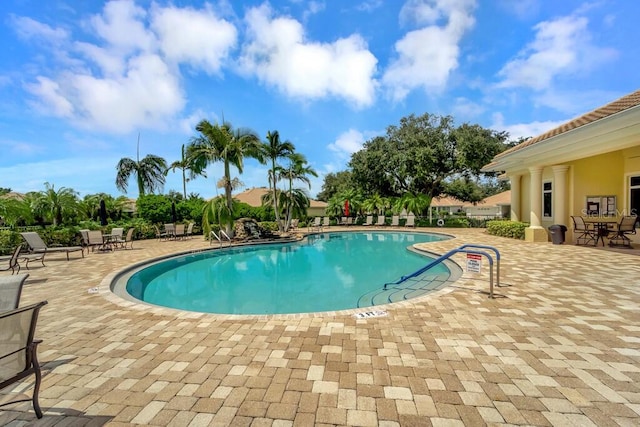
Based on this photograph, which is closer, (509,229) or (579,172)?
(579,172)

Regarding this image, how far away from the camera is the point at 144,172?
1162 inches

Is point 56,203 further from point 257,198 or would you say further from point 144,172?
point 257,198

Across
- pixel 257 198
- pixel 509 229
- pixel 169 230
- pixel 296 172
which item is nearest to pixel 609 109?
pixel 509 229

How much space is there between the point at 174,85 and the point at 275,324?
46.3ft

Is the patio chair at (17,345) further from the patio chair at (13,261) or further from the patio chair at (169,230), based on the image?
the patio chair at (169,230)

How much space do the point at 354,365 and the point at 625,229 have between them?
490 inches

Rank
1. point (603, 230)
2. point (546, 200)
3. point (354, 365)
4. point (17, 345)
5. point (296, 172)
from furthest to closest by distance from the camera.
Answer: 1. point (296, 172)
2. point (546, 200)
3. point (603, 230)
4. point (354, 365)
5. point (17, 345)

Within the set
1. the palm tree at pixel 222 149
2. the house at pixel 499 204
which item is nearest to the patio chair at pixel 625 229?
the house at pixel 499 204

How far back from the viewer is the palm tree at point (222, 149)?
15266 mm

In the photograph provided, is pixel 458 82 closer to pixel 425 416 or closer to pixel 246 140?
pixel 246 140

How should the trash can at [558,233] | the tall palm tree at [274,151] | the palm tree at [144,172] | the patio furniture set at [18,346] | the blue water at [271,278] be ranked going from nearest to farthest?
the patio furniture set at [18,346]
the blue water at [271,278]
the trash can at [558,233]
the tall palm tree at [274,151]
the palm tree at [144,172]

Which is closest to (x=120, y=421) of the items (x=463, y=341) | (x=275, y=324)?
(x=275, y=324)

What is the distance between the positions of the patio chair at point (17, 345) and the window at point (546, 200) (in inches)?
662

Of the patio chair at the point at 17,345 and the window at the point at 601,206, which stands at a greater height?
the window at the point at 601,206
